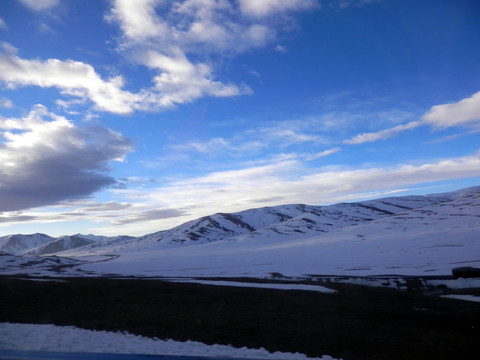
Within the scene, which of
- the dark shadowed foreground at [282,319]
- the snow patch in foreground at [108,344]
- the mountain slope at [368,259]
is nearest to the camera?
the snow patch in foreground at [108,344]

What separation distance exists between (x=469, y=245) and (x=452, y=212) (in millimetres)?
96446

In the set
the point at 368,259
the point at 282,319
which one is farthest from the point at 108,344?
the point at 368,259

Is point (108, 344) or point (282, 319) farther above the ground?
point (108, 344)

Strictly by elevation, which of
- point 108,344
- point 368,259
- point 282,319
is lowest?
point 368,259

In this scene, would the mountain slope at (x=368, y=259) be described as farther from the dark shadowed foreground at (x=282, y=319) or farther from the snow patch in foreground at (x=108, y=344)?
the snow patch in foreground at (x=108, y=344)

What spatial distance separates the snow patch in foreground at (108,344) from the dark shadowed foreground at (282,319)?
0.98 meters

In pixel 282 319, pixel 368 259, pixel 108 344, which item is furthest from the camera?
pixel 368 259

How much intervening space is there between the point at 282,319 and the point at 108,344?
393 inches

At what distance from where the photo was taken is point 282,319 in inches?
792

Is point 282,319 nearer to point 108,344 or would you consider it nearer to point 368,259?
point 108,344

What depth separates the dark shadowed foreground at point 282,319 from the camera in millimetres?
15078

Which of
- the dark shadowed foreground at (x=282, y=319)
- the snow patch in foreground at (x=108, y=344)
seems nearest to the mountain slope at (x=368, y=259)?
the dark shadowed foreground at (x=282, y=319)

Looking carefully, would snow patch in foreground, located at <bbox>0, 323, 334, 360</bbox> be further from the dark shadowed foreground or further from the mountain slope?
the mountain slope

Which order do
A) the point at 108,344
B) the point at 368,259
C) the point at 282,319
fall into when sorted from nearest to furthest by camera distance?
1. the point at 108,344
2. the point at 282,319
3. the point at 368,259
